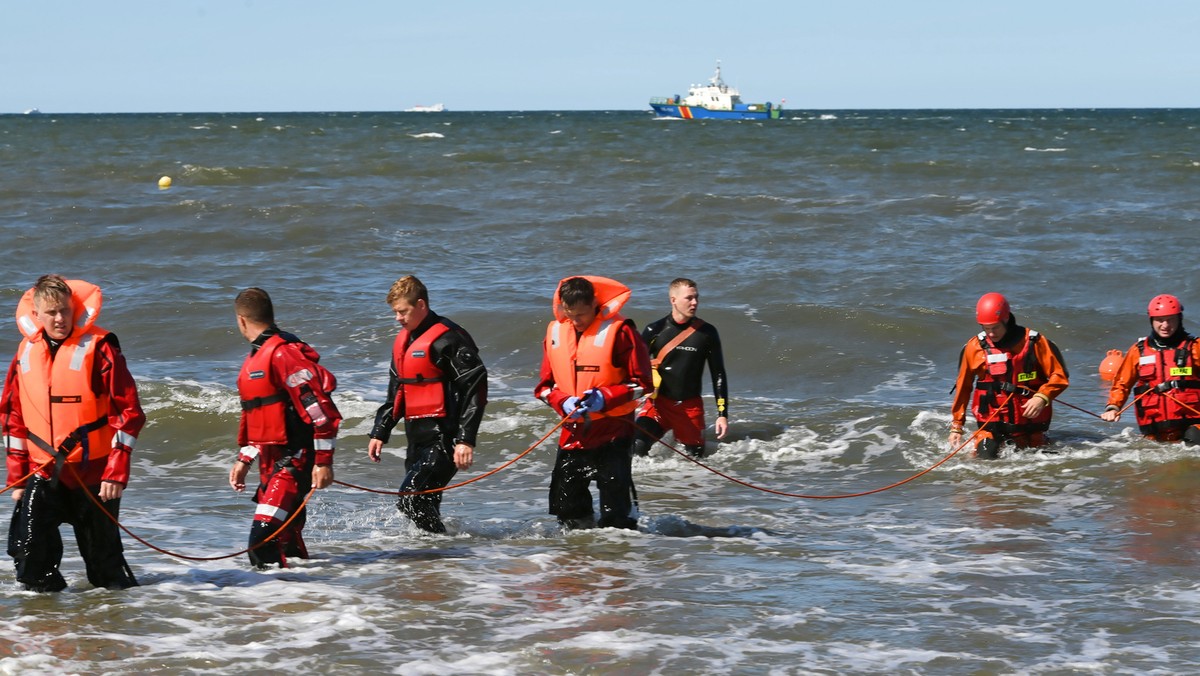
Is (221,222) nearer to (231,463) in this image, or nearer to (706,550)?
(231,463)

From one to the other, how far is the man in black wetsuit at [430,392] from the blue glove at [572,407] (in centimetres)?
47

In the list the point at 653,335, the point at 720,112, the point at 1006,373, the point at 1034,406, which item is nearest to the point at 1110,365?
the point at 1006,373

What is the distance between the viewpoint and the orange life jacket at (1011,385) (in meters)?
10.3

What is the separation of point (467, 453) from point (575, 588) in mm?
964

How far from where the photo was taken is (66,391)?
655cm

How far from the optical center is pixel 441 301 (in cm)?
1947

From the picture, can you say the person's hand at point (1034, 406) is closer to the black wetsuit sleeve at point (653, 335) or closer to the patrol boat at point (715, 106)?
the black wetsuit sleeve at point (653, 335)

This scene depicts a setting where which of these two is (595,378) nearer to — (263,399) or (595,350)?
(595,350)

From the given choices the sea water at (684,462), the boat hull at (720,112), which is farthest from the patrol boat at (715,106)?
the sea water at (684,462)

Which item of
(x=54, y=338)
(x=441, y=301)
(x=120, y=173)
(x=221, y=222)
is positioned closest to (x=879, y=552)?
(x=54, y=338)

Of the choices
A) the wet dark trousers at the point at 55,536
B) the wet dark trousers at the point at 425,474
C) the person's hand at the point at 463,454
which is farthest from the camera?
the wet dark trousers at the point at 425,474

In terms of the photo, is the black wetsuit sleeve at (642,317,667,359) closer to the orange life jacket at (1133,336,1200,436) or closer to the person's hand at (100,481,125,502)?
the orange life jacket at (1133,336,1200,436)

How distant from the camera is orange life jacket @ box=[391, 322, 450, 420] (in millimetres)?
7938

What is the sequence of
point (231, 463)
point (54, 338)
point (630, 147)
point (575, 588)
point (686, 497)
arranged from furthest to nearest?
point (630, 147), point (231, 463), point (686, 497), point (575, 588), point (54, 338)
